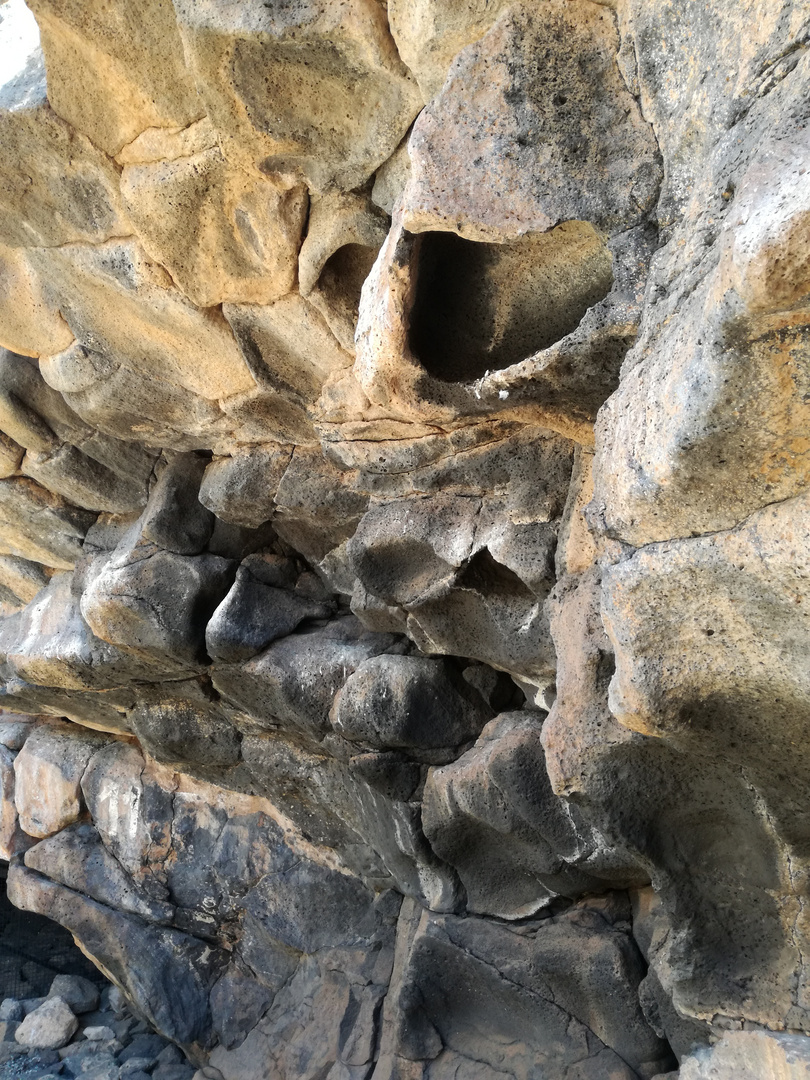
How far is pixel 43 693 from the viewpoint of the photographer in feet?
12.6

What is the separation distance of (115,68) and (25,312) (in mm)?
980

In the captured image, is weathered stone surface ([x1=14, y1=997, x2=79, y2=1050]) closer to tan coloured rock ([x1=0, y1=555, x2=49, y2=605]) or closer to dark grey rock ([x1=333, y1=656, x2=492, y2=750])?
tan coloured rock ([x1=0, y1=555, x2=49, y2=605])

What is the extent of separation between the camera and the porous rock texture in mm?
1169

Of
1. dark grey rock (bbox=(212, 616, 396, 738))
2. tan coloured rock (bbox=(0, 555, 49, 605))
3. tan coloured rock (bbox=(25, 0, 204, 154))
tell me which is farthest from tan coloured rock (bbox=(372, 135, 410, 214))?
tan coloured rock (bbox=(0, 555, 49, 605))

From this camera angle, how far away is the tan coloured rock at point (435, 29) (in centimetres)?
138

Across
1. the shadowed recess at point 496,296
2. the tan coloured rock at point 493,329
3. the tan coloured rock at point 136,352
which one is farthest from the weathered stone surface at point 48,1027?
the shadowed recess at point 496,296

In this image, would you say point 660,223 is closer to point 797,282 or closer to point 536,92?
point 536,92

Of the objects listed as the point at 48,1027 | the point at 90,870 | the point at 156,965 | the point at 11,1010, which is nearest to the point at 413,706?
the point at 156,965

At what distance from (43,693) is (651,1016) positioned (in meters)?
2.81

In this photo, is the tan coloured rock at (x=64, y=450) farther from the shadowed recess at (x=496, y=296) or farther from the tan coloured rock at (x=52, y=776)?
the shadowed recess at (x=496, y=296)

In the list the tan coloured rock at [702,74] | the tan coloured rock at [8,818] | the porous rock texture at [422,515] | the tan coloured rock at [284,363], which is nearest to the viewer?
the tan coloured rock at [702,74]

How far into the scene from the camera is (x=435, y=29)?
142 cm

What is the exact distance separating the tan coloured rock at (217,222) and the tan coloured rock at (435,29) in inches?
17.5

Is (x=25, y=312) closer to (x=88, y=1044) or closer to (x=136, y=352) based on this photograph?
(x=136, y=352)
